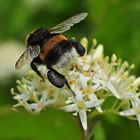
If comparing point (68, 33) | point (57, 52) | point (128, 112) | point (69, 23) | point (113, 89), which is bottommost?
point (128, 112)

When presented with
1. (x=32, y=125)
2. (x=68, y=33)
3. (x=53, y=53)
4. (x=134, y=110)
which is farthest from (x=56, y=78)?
(x=68, y=33)

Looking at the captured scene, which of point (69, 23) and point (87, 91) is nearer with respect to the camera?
point (87, 91)

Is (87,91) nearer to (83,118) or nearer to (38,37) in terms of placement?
(83,118)

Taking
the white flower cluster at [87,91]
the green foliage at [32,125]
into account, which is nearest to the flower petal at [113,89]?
the white flower cluster at [87,91]

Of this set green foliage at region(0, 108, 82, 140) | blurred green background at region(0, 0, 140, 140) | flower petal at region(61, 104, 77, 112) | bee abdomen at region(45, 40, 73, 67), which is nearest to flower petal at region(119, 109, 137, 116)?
blurred green background at region(0, 0, 140, 140)

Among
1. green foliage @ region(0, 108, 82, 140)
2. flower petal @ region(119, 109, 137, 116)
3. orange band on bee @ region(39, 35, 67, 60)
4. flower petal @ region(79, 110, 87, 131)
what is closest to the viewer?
green foliage @ region(0, 108, 82, 140)

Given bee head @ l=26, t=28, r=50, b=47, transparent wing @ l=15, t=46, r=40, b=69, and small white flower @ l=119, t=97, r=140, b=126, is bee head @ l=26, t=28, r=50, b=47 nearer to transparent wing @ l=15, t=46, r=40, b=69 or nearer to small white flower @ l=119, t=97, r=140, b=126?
transparent wing @ l=15, t=46, r=40, b=69
